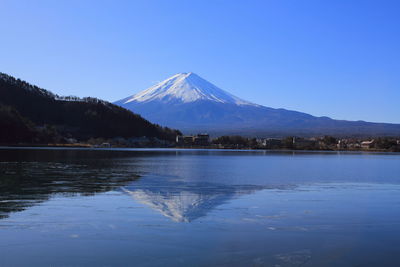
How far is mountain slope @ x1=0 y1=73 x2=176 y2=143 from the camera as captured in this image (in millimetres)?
110750

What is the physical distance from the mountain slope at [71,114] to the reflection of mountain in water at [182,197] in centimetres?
8655

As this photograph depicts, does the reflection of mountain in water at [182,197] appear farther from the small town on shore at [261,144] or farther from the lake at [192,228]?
the small town on shore at [261,144]

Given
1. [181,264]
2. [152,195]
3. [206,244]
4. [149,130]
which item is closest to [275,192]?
[152,195]

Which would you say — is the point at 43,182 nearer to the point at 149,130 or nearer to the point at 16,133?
the point at 16,133

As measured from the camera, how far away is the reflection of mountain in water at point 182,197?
11.0 m

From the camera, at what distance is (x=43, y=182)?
17.3 m

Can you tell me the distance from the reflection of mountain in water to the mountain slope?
86.6 m

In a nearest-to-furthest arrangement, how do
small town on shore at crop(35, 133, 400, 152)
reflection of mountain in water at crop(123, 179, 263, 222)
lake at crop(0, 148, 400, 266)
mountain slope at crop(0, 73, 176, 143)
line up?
lake at crop(0, 148, 400, 266) < reflection of mountain in water at crop(123, 179, 263, 222) < mountain slope at crop(0, 73, 176, 143) < small town on shore at crop(35, 133, 400, 152)

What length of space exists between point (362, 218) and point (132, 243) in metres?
5.70

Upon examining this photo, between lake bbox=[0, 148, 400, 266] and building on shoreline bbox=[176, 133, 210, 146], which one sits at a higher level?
building on shoreline bbox=[176, 133, 210, 146]

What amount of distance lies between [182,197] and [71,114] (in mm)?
112876

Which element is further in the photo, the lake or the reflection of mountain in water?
the reflection of mountain in water

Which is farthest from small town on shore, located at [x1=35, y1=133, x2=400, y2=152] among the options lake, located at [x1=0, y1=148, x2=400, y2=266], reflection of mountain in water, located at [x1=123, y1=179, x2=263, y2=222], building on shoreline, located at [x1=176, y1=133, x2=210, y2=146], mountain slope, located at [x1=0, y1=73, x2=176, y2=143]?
lake, located at [x1=0, y1=148, x2=400, y2=266]

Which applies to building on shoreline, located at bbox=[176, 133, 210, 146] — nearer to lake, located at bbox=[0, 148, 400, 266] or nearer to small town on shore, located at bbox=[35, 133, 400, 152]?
small town on shore, located at bbox=[35, 133, 400, 152]
